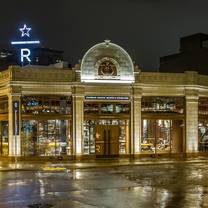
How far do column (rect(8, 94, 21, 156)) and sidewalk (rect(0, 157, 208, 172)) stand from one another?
41.4 inches

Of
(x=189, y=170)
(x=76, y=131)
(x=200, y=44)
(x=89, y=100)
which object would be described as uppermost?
(x=200, y=44)

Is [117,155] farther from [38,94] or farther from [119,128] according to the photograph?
[38,94]

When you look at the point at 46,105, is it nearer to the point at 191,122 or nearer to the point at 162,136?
the point at 162,136

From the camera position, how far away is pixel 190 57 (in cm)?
6200

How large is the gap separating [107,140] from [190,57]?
2922 cm

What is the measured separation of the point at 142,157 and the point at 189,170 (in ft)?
27.7

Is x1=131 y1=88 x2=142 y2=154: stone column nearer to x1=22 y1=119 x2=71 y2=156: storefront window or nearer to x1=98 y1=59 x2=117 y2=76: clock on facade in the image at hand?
x1=98 y1=59 x2=117 y2=76: clock on facade

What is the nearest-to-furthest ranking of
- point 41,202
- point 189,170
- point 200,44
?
point 41,202, point 189,170, point 200,44

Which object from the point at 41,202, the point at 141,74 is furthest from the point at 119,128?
the point at 41,202

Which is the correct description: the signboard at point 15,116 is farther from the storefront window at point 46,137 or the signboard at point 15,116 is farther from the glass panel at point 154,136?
the glass panel at point 154,136

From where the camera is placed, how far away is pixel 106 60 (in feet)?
118

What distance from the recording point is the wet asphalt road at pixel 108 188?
55.6 feet

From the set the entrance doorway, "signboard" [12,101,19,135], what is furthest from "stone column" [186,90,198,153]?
"signboard" [12,101,19,135]

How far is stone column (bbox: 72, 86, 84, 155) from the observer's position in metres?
34.8
